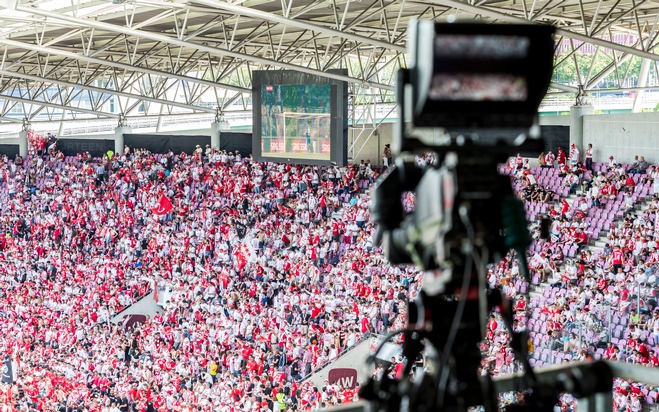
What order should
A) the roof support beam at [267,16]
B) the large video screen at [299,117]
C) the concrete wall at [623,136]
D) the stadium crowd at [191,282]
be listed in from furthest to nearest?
the large video screen at [299,117] → the concrete wall at [623,136] → the stadium crowd at [191,282] → the roof support beam at [267,16]

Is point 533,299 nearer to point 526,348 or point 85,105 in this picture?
point 526,348

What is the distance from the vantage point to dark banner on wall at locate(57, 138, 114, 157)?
32.0 m

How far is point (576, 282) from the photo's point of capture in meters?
15.9

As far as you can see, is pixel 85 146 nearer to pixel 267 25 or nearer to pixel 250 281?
pixel 267 25

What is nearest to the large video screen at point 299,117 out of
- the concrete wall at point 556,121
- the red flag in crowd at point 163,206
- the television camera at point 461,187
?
the red flag in crowd at point 163,206

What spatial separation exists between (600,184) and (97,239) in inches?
583

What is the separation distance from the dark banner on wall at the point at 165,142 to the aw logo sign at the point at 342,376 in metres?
13.6

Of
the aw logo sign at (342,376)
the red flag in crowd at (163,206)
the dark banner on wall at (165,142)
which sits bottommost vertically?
the aw logo sign at (342,376)

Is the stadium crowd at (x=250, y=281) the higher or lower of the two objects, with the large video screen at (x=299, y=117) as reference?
lower

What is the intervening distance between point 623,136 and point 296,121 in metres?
7.30

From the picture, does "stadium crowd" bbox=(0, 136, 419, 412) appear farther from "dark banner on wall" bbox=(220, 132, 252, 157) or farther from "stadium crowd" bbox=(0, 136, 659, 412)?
"dark banner on wall" bbox=(220, 132, 252, 157)

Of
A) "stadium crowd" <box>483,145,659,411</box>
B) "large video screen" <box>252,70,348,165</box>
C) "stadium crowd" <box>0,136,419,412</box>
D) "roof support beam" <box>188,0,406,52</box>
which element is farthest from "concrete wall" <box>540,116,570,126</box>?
"roof support beam" <box>188,0,406,52</box>

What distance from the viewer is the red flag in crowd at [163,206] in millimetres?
26031

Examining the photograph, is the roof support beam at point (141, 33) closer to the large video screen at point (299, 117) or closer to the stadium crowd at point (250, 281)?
the large video screen at point (299, 117)
